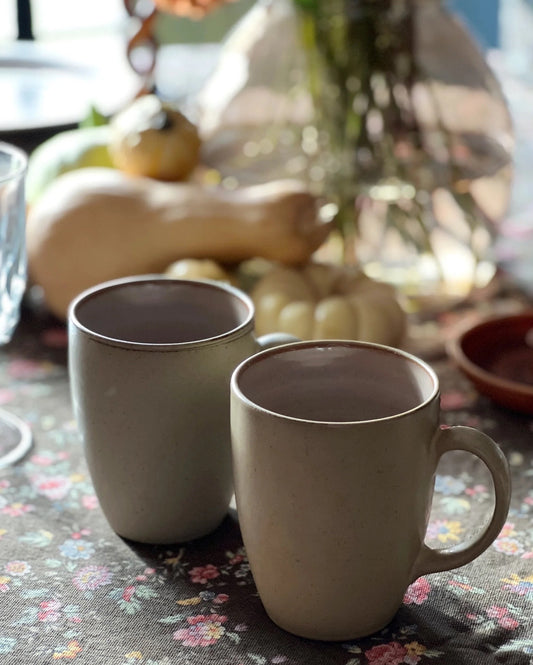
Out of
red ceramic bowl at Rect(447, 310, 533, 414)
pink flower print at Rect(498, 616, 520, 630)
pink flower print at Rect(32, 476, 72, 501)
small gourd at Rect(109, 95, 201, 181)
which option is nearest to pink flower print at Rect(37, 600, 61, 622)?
pink flower print at Rect(32, 476, 72, 501)

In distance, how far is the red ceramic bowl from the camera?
27.4 inches

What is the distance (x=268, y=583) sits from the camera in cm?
47

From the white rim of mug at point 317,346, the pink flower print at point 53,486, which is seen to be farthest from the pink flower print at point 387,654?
the pink flower print at point 53,486

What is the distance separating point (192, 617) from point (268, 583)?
49mm

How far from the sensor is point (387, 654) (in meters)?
0.47

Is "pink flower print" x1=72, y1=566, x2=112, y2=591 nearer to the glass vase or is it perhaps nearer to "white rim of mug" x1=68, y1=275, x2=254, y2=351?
"white rim of mug" x1=68, y1=275, x2=254, y2=351

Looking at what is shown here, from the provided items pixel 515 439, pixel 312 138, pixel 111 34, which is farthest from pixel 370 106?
pixel 111 34

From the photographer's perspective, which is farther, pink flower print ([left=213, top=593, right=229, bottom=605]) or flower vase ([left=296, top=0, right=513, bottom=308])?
flower vase ([left=296, top=0, right=513, bottom=308])

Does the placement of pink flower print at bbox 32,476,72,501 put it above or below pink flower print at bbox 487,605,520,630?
Result: below

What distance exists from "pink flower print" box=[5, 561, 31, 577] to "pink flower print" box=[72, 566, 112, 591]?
0.09 feet

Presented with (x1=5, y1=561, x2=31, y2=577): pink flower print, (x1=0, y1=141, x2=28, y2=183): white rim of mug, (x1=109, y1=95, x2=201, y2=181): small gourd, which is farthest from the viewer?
(x1=109, y1=95, x2=201, y2=181): small gourd

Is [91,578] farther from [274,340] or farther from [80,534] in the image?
[274,340]

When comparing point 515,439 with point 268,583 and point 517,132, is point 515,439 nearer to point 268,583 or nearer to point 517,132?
point 268,583

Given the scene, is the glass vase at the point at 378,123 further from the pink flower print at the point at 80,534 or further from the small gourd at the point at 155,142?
the pink flower print at the point at 80,534
